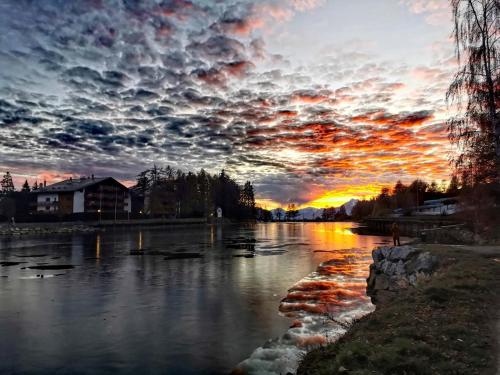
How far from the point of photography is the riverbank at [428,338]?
6.58m

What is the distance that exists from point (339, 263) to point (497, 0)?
2222 centimetres

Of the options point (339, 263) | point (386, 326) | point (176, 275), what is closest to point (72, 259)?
point (176, 275)

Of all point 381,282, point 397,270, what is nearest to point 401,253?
point 397,270

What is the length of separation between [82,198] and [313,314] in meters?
120

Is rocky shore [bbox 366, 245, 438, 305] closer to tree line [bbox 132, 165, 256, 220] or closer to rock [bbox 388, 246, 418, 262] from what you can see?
rock [bbox 388, 246, 418, 262]

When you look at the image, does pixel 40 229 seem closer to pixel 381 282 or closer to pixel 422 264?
pixel 381 282

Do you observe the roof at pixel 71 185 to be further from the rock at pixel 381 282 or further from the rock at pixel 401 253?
the rock at pixel 401 253

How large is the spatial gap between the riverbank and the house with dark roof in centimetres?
11653

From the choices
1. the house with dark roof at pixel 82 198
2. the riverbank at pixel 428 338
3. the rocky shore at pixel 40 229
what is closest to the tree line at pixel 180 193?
the house with dark roof at pixel 82 198

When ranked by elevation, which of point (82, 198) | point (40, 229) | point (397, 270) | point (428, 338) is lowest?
point (397, 270)

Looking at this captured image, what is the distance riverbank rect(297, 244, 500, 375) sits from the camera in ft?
21.6

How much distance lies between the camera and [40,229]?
87438 mm

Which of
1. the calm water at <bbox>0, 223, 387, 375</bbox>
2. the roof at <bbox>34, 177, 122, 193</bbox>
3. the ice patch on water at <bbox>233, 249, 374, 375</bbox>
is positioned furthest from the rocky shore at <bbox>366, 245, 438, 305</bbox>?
the roof at <bbox>34, 177, 122, 193</bbox>

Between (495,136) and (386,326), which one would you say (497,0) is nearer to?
(495,136)
